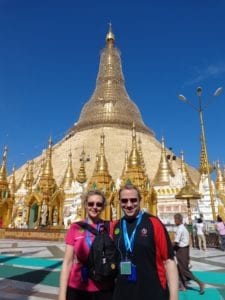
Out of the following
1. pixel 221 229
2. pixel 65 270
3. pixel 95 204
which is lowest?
pixel 65 270

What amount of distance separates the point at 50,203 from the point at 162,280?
66.3ft

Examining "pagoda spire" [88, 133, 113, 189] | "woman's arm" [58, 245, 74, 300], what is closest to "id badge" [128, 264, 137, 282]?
"woman's arm" [58, 245, 74, 300]

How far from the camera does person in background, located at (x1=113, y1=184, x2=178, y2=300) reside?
7.00 feet

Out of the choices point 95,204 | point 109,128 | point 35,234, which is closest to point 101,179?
point 35,234

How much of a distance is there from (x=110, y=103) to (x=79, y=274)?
46.1 metres

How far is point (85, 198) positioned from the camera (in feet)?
9.31

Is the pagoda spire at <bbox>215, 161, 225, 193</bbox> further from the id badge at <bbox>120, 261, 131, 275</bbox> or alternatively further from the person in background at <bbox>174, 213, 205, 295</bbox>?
Answer: the id badge at <bbox>120, 261, 131, 275</bbox>

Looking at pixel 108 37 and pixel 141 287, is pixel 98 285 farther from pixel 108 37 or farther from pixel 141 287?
pixel 108 37

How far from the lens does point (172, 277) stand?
2201 millimetres

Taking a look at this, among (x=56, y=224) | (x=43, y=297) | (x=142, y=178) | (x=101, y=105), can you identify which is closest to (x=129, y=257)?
(x=43, y=297)

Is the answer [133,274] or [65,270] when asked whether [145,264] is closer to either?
[133,274]

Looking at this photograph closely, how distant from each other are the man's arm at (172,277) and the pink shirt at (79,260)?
1.63 ft

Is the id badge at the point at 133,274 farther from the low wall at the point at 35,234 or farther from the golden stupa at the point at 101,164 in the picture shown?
the golden stupa at the point at 101,164

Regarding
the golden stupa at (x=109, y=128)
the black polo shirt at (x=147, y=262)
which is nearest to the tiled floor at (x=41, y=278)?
the black polo shirt at (x=147, y=262)
